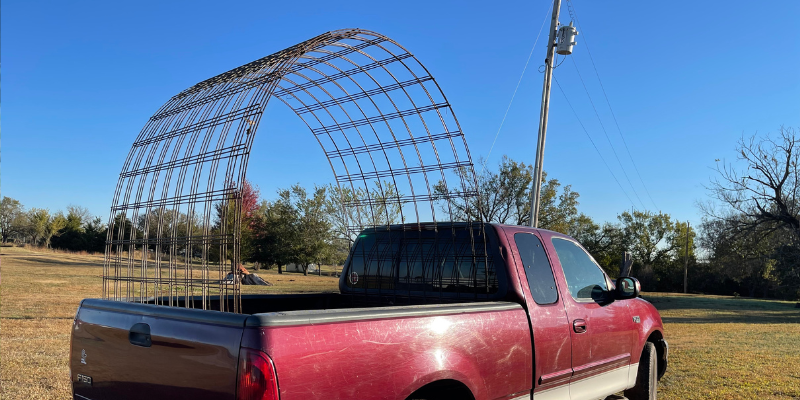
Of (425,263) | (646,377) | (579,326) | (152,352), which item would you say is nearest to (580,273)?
(579,326)

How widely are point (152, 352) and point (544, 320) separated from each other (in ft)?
8.64

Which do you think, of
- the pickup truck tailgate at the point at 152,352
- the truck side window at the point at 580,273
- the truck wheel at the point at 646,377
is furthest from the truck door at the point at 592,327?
the pickup truck tailgate at the point at 152,352

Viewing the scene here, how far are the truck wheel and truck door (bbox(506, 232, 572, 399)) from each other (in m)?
1.77

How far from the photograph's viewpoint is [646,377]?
566cm

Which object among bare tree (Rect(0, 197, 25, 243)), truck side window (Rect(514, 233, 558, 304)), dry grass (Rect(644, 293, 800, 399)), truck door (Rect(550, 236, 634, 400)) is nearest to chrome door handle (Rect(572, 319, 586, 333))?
truck door (Rect(550, 236, 634, 400))

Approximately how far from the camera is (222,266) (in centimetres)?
376

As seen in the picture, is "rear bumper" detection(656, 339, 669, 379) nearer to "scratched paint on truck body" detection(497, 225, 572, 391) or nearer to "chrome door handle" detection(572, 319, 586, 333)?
"chrome door handle" detection(572, 319, 586, 333)

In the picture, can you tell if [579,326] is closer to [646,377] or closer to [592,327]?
[592,327]

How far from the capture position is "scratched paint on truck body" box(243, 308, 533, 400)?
2.52 m

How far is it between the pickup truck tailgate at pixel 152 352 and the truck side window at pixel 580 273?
9.94ft

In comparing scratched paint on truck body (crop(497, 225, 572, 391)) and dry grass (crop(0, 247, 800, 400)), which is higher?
scratched paint on truck body (crop(497, 225, 572, 391))

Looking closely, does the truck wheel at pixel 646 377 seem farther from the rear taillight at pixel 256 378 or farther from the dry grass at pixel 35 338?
the dry grass at pixel 35 338

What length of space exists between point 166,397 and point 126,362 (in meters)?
0.42

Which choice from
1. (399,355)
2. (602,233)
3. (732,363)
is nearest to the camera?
(399,355)
